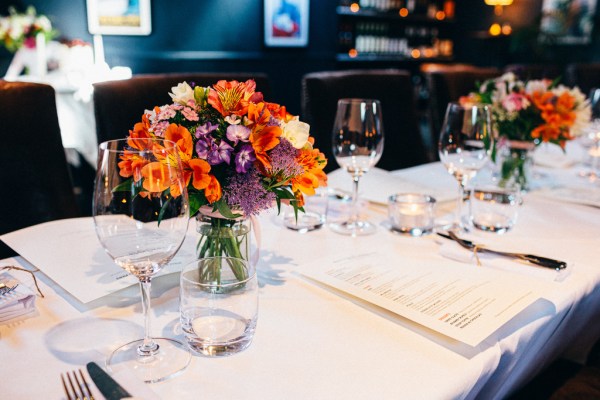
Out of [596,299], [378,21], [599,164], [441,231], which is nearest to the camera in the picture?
[596,299]

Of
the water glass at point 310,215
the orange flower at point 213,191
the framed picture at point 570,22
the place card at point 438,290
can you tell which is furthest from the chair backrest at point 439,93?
the framed picture at point 570,22

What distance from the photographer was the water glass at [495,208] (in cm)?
112

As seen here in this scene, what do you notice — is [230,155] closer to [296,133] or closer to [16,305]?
[296,133]

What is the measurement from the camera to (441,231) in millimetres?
1065

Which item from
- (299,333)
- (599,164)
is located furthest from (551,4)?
(299,333)

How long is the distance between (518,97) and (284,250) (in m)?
0.77

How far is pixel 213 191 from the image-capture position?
0.74 meters

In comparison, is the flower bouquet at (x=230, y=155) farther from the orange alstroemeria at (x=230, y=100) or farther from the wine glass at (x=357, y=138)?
the wine glass at (x=357, y=138)

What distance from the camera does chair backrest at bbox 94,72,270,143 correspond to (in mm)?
1349

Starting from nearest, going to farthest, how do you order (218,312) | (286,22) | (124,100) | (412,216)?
(218,312), (412,216), (124,100), (286,22)

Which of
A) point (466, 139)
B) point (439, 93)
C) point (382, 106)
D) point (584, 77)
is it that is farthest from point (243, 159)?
point (584, 77)

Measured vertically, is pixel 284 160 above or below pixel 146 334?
above

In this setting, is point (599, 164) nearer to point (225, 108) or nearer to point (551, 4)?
point (225, 108)

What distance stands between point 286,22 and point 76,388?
5.43 m
